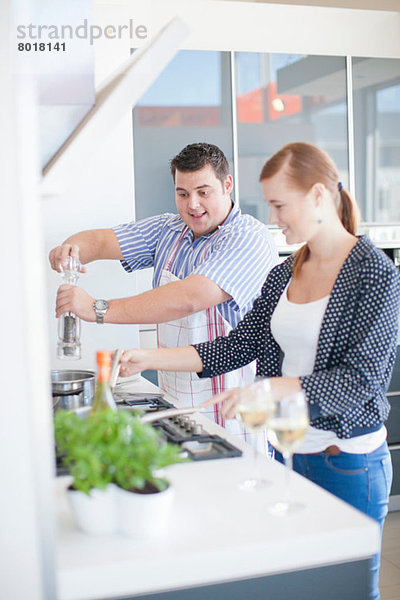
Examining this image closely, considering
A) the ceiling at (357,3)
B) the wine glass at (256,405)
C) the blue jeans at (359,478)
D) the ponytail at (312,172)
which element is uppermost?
the ceiling at (357,3)

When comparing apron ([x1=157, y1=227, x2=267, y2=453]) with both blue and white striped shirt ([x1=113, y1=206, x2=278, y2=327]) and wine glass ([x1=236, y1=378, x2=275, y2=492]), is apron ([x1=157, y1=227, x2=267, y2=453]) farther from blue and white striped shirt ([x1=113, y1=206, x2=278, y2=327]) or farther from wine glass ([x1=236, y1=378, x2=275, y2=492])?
wine glass ([x1=236, y1=378, x2=275, y2=492])

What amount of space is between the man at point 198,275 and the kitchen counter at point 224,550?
94 centimetres

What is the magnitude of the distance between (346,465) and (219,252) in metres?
0.85

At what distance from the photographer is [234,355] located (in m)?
1.84

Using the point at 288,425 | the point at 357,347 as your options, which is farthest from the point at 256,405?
the point at 357,347

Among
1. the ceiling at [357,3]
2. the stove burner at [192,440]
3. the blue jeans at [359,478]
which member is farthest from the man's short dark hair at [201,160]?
the ceiling at [357,3]

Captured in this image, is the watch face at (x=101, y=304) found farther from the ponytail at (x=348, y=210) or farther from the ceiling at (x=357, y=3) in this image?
the ceiling at (x=357, y=3)

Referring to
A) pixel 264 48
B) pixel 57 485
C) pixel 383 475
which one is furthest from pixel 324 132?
pixel 57 485

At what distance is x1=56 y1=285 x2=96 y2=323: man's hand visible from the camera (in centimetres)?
201

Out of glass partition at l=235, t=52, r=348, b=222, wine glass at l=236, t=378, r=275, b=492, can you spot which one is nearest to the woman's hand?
wine glass at l=236, t=378, r=275, b=492

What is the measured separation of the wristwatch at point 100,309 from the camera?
2.07m

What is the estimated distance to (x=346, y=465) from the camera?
5.07 ft

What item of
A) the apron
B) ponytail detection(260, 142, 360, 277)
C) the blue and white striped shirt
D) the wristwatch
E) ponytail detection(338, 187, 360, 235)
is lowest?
the apron

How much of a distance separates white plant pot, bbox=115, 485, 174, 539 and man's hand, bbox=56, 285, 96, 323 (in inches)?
42.5
